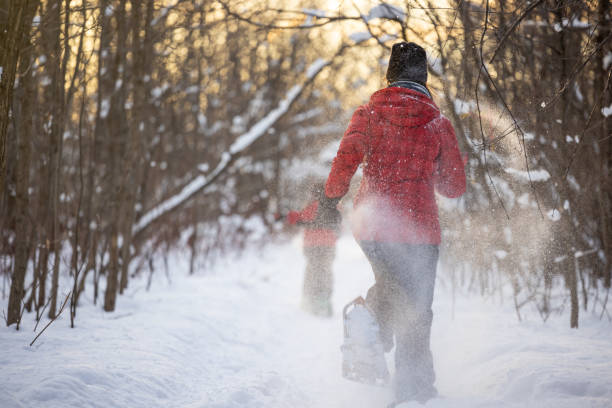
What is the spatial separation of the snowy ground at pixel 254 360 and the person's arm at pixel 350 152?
4.31 feet

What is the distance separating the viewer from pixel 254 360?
9.91 ft

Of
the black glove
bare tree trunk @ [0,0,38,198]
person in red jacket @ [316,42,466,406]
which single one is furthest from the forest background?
the black glove

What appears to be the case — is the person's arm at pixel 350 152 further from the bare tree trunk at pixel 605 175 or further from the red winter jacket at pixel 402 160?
the bare tree trunk at pixel 605 175

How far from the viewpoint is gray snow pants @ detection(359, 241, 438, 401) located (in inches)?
86.6

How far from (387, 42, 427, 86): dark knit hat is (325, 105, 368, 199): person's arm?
0.28 meters

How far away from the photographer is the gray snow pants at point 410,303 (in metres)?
2.20

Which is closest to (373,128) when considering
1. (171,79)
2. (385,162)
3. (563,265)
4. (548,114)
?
(385,162)

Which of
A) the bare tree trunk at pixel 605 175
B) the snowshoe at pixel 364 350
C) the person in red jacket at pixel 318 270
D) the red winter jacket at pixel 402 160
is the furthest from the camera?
the person in red jacket at pixel 318 270

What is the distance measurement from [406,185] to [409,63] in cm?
68

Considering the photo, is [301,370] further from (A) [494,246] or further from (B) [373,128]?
(A) [494,246]

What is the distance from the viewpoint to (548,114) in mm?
3086

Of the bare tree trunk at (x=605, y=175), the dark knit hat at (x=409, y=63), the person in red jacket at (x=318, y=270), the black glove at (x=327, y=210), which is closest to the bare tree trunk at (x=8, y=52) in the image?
the black glove at (x=327, y=210)

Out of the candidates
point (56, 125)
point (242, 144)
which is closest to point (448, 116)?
point (242, 144)

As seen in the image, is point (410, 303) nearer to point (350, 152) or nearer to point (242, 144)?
point (350, 152)
